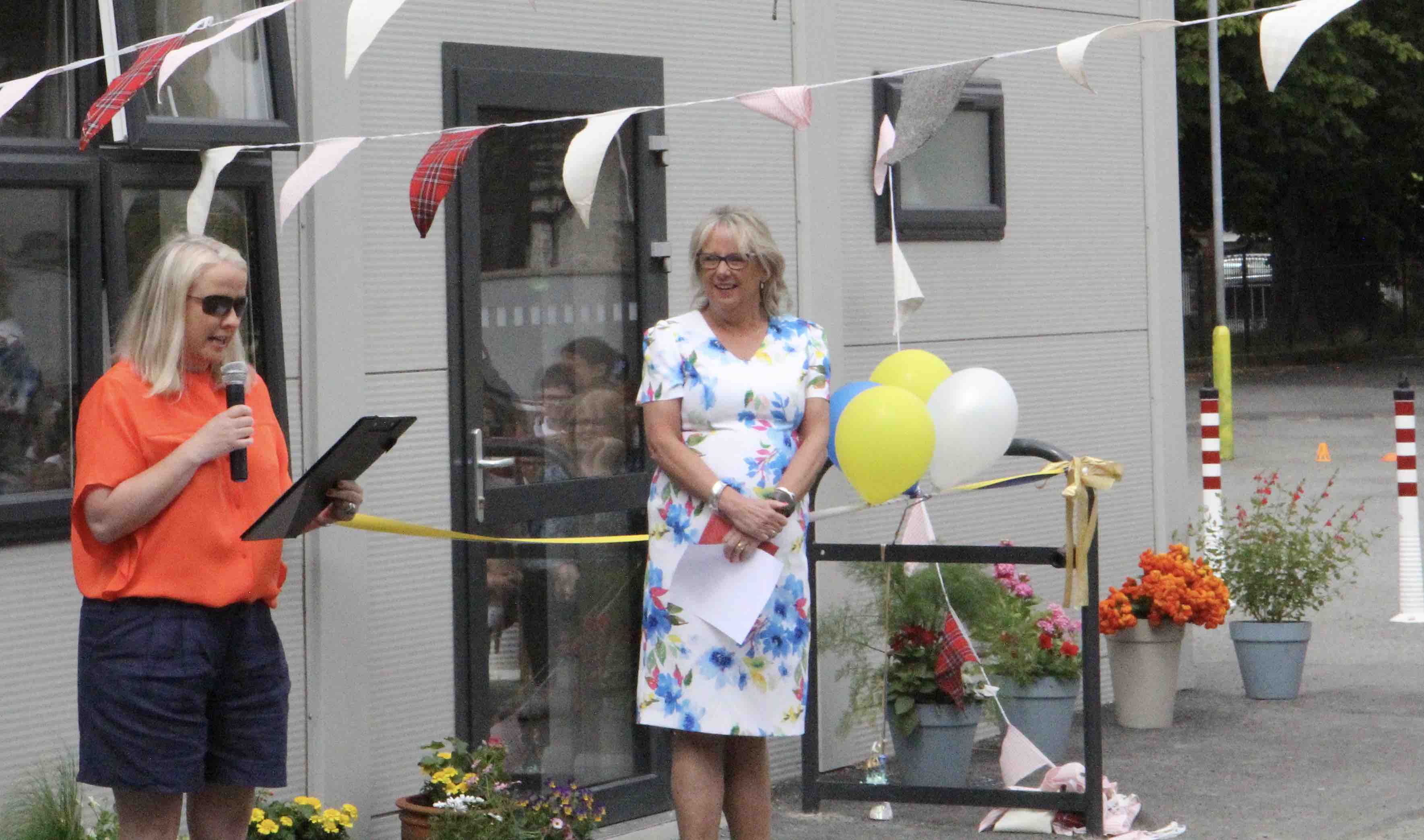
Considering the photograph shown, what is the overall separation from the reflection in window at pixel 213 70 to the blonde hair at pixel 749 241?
121 centimetres

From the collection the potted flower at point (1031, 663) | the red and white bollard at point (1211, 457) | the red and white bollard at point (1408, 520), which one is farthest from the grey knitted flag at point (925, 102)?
the red and white bollard at point (1408, 520)

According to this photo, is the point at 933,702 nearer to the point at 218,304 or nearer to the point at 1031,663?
the point at 1031,663

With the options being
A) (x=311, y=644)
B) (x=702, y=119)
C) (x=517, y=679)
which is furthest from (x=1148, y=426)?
(x=311, y=644)

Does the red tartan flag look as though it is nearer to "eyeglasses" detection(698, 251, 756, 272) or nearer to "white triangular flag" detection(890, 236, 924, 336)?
"white triangular flag" detection(890, 236, 924, 336)

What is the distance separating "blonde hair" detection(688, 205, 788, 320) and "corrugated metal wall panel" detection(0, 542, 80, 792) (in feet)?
5.71

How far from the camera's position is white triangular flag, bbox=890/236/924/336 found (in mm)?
6340

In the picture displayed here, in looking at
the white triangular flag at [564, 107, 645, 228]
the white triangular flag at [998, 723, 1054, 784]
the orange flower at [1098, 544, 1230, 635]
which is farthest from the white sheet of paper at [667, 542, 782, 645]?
the orange flower at [1098, 544, 1230, 635]

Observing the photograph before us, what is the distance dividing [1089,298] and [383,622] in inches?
143

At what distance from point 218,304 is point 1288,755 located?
466 cm

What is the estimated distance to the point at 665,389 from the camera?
15.4 ft

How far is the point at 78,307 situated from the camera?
4555 mm

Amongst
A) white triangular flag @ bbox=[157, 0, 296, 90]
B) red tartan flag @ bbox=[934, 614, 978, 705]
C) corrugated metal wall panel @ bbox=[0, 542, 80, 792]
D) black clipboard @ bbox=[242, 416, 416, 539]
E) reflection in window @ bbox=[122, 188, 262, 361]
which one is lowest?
red tartan flag @ bbox=[934, 614, 978, 705]

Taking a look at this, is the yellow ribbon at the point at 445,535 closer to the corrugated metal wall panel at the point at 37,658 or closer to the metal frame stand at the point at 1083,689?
the metal frame stand at the point at 1083,689

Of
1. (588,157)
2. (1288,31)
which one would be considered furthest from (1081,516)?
(1288,31)
